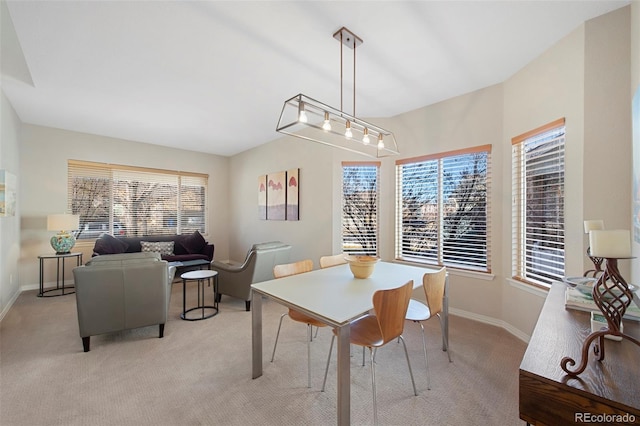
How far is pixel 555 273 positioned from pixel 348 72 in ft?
9.28

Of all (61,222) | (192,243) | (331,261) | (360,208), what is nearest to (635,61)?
(331,261)

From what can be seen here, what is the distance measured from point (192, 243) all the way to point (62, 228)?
6.88 feet

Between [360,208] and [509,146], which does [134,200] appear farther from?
[509,146]

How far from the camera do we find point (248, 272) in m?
3.70

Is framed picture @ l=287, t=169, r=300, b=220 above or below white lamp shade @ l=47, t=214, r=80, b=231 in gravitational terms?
above

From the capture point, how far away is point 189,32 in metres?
2.29

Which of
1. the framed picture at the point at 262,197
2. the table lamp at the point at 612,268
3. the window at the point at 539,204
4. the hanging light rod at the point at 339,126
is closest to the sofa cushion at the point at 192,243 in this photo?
the framed picture at the point at 262,197

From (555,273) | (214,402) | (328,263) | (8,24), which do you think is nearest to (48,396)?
(214,402)

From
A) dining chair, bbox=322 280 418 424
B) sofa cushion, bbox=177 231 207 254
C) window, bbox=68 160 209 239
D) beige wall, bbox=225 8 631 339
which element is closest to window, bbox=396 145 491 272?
beige wall, bbox=225 8 631 339

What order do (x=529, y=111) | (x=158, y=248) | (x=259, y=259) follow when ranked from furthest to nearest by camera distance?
(x=158, y=248) < (x=259, y=259) < (x=529, y=111)

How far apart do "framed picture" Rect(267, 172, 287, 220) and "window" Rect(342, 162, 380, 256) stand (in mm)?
1424

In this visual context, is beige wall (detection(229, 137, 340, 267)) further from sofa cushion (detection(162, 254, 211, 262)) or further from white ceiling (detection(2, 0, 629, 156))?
white ceiling (detection(2, 0, 629, 156))

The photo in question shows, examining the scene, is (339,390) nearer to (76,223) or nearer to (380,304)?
(380,304)

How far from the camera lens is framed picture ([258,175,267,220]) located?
5.83m
